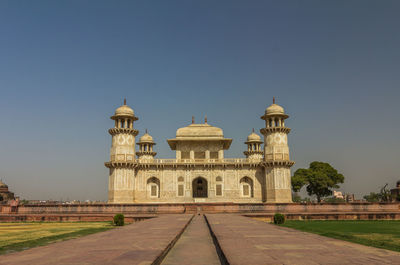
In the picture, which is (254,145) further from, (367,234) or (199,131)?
(367,234)

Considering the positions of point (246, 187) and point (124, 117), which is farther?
point (246, 187)

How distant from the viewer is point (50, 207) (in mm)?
23219

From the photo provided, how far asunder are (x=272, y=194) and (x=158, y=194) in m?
13.2

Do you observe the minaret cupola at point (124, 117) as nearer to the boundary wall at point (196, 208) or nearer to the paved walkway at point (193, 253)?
the boundary wall at point (196, 208)

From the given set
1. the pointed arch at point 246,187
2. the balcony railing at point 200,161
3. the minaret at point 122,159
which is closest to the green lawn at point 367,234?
the minaret at point 122,159

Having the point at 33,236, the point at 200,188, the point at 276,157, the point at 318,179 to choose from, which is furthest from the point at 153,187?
the point at 33,236

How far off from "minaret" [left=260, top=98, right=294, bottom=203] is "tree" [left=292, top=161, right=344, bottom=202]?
13262mm

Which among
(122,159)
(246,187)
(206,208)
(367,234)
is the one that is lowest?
(206,208)

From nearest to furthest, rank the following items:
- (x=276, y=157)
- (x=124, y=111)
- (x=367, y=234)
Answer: (x=367, y=234), (x=276, y=157), (x=124, y=111)

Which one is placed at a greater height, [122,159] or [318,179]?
[122,159]

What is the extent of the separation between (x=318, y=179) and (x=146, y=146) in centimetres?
2529

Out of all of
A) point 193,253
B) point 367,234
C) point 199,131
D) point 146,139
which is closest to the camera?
point 193,253

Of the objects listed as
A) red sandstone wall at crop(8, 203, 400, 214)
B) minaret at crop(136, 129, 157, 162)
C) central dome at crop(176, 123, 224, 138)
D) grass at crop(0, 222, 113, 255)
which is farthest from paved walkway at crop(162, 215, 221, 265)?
minaret at crop(136, 129, 157, 162)

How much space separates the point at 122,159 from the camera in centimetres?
3588
